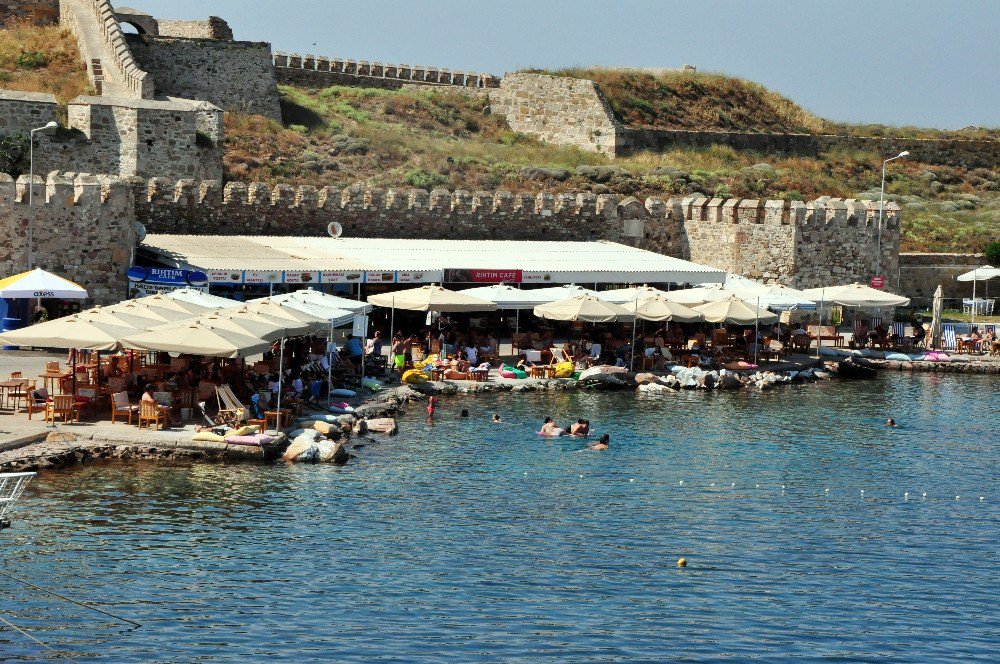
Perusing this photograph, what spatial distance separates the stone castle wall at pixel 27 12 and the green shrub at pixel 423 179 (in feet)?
46.3

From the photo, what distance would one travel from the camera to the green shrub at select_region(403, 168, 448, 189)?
5031cm

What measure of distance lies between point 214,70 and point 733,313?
2694cm

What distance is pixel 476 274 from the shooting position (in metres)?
36.5

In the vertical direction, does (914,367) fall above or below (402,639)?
above

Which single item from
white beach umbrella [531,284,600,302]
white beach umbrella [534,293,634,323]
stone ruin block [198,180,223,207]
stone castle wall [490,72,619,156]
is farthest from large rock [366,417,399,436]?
stone castle wall [490,72,619,156]

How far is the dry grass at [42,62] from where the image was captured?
46.3 meters

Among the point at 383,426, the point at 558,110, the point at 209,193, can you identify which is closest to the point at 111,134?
the point at 209,193

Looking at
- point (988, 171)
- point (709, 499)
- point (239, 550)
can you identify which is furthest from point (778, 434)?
point (988, 171)

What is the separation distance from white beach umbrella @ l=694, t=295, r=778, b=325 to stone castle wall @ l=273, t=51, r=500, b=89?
31375 millimetres

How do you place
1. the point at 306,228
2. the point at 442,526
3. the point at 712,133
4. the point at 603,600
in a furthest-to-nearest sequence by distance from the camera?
the point at 712,133, the point at 306,228, the point at 442,526, the point at 603,600

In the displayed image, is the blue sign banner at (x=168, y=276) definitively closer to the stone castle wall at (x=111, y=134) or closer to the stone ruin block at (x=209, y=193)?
the stone ruin block at (x=209, y=193)

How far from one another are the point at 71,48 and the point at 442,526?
35.2 metres

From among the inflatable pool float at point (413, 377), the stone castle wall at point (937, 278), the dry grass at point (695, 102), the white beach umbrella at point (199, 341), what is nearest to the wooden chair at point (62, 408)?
the white beach umbrella at point (199, 341)

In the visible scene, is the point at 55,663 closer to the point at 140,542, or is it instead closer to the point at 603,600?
the point at 140,542
